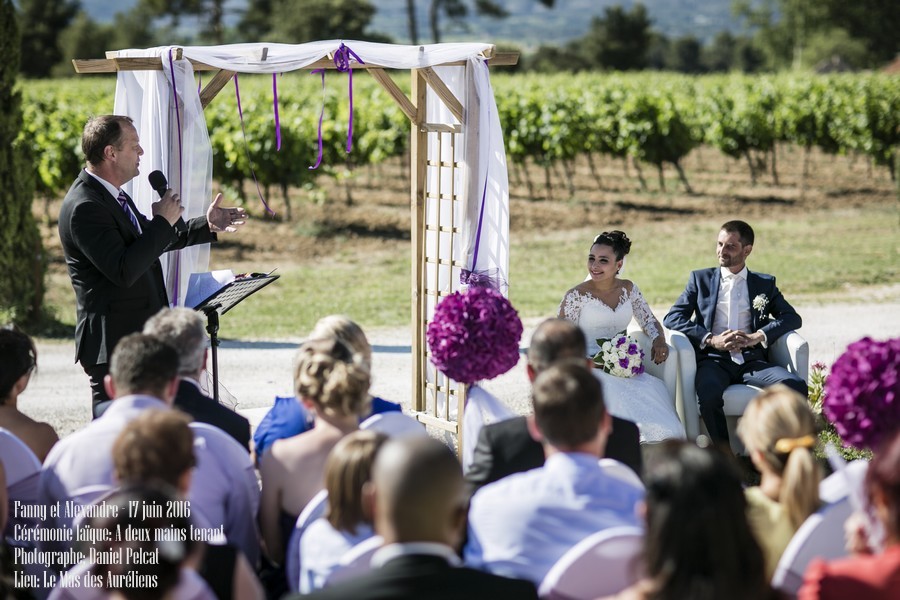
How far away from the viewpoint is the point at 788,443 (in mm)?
3207

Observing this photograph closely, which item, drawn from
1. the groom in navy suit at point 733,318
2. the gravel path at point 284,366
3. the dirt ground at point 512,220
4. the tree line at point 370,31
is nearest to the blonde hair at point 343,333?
the groom in navy suit at point 733,318

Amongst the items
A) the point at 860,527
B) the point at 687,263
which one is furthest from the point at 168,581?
the point at 687,263

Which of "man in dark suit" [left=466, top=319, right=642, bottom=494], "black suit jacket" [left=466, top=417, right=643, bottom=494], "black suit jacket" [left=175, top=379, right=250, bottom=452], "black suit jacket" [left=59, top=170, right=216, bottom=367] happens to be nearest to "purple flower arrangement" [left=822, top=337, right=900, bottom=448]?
"man in dark suit" [left=466, top=319, right=642, bottom=494]

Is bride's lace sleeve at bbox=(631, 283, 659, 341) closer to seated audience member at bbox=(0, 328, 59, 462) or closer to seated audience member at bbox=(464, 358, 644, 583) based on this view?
seated audience member at bbox=(464, 358, 644, 583)

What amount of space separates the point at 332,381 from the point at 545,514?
99cm

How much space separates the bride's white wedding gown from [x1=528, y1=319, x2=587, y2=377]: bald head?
1.58m

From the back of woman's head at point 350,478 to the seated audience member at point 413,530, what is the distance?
0.32m

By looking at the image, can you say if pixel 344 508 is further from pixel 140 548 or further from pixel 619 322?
pixel 619 322

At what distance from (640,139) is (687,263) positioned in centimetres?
808

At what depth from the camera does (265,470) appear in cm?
369

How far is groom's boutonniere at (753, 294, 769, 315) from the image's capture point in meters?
6.41

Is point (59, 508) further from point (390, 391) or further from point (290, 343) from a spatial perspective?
point (290, 343)

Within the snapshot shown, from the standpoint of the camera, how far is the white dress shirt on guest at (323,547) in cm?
298

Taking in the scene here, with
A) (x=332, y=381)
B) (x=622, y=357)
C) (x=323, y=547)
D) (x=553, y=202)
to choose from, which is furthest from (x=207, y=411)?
(x=553, y=202)
